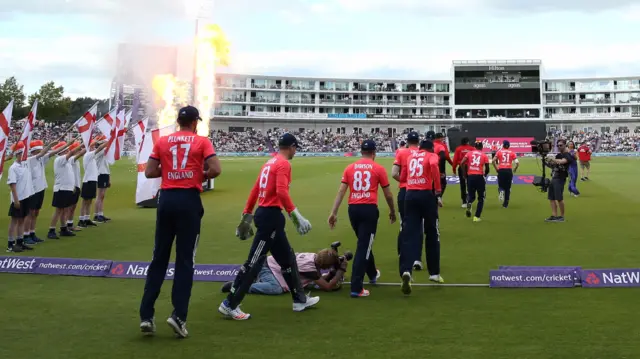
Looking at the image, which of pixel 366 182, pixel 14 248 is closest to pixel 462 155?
pixel 366 182

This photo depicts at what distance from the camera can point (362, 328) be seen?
646 centimetres

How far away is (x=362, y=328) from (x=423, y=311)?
1.12 metres

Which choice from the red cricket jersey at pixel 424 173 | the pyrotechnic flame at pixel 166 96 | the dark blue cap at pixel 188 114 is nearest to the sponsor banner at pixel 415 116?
the pyrotechnic flame at pixel 166 96

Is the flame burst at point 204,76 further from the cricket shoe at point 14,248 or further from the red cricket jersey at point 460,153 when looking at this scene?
the cricket shoe at point 14,248

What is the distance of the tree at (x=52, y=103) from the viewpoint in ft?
334

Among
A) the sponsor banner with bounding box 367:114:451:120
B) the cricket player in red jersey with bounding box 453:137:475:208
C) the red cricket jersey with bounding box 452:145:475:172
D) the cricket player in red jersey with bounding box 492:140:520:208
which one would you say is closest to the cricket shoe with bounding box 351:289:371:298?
the cricket player in red jersey with bounding box 453:137:475:208

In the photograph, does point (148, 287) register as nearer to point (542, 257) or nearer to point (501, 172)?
point (542, 257)

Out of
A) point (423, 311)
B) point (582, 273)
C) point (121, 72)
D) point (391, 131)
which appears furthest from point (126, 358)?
point (391, 131)

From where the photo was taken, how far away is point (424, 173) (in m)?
9.06

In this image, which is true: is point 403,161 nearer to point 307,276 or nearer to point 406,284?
point 406,284

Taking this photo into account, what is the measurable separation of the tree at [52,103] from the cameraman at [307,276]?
341 ft

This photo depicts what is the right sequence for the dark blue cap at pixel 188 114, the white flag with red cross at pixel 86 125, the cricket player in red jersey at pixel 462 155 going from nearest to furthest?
1. the dark blue cap at pixel 188 114
2. the white flag with red cross at pixel 86 125
3. the cricket player in red jersey at pixel 462 155

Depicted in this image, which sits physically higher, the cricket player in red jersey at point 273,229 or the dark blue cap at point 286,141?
the dark blue cap at point 286,141

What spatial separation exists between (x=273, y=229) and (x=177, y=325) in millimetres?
1767
